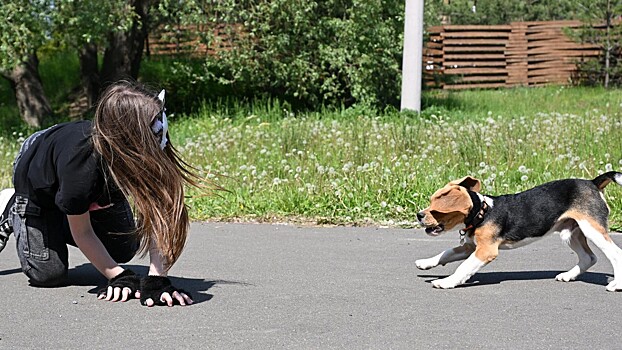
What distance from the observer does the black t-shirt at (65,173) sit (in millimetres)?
4953

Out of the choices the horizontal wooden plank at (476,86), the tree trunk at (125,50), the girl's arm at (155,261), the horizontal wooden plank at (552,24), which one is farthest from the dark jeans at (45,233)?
the horizontal wooden plank at (552,24)

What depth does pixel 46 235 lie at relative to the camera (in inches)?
222

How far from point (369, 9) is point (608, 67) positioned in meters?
10.9

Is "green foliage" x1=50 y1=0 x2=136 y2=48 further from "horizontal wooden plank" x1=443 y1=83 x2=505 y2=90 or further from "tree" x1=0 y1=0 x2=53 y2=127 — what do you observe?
"horizontal wooden plank" x1=443 y1=83 x2=505 y2=90

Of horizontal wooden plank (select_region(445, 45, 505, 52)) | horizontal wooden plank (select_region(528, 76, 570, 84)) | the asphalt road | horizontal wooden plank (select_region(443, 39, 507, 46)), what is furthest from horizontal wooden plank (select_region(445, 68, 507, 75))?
the asphalt road

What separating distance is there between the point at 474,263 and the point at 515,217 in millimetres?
398

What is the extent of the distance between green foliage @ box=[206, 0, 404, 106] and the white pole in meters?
2.97

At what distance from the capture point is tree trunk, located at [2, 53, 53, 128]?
18453 millimetres

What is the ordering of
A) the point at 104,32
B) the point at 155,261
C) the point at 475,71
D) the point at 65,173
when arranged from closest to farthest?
the point at 65,173, the point at 155,261, the point at 104,32, the point at 475,71

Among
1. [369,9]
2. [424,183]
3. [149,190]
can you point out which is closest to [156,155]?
[149,190]

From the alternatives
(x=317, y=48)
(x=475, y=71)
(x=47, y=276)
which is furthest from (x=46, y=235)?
(x=475, y=71)

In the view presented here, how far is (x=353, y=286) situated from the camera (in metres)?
5.80

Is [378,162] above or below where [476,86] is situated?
above

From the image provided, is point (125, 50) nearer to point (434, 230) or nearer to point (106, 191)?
point (106, 191)
